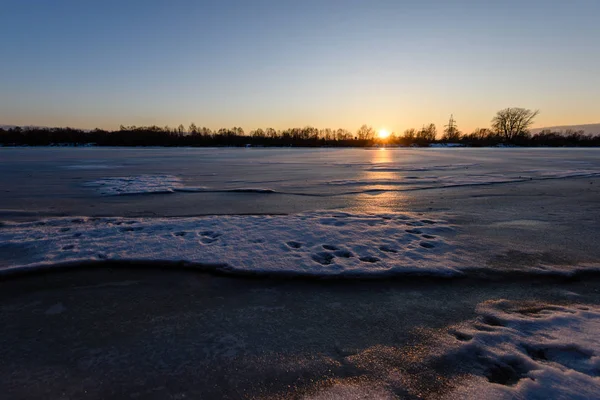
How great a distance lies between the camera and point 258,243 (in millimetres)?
3693

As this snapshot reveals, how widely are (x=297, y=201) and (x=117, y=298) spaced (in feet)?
13.5

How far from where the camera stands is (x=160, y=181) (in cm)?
916

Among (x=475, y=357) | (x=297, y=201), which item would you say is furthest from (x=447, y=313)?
(x=297, y=201)

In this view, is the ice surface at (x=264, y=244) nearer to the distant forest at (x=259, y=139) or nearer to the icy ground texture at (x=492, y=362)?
the icy ground texture at (x=492, y=362)

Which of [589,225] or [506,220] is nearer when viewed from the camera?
[589,225]

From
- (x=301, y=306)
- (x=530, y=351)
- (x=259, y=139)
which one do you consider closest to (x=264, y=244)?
(x=301, y=306)

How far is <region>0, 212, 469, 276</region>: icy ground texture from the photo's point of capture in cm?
312

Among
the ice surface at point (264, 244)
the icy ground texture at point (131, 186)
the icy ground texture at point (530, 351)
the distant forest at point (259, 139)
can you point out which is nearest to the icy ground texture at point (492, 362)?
the icy ground texture at point (530, 351)

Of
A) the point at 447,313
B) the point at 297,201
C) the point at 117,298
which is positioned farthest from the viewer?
the point at 297,201

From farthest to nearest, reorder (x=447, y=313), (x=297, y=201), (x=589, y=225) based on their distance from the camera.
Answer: (x=297, y=201) < (x=589, y=225) < (x=447, y=313)

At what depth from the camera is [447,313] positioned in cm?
230

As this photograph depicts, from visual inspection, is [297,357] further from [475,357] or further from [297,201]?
[297,201]

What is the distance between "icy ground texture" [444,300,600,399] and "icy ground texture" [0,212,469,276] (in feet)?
2.57

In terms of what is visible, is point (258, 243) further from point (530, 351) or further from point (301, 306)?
point (530, 351)
